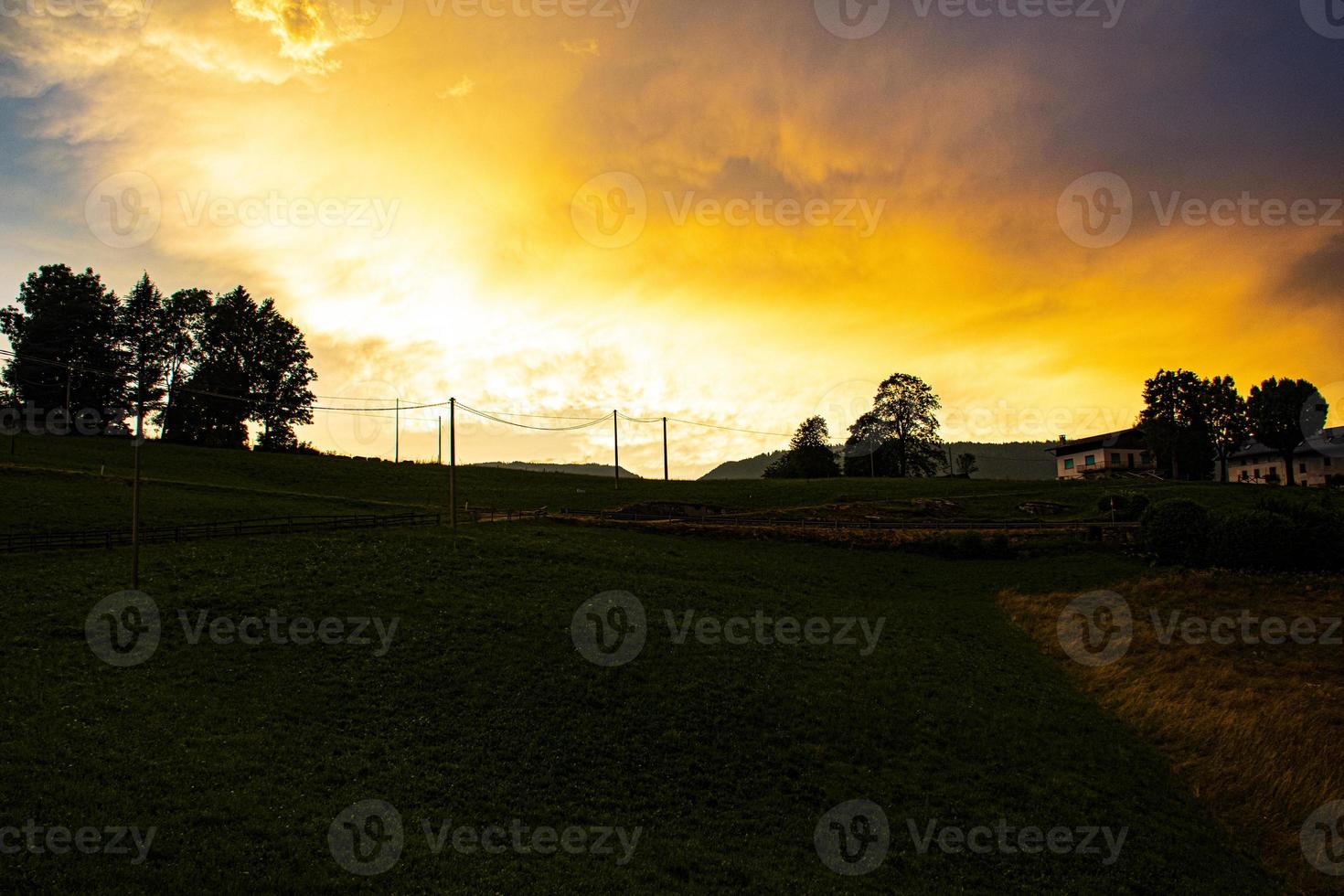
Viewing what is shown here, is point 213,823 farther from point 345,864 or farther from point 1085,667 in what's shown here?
Answer: point 1085,667

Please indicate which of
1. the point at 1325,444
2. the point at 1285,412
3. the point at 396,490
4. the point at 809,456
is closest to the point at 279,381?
the point at 396,490

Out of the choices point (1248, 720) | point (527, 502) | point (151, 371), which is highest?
point (151, 371)

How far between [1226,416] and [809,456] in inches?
2659

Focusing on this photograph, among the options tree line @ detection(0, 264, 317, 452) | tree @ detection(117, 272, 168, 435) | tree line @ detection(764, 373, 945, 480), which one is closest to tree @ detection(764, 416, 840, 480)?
tree line @ detection(764, 373, 945, 480)

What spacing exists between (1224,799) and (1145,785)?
2.17m

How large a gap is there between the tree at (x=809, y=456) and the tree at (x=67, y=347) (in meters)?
110

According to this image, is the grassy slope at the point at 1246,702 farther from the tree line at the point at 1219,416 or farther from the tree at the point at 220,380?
the tree at the point at 220,380

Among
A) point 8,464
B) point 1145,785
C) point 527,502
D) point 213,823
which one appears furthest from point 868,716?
point 8,464

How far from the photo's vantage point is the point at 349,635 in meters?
30.4

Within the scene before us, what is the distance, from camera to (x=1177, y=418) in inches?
4284

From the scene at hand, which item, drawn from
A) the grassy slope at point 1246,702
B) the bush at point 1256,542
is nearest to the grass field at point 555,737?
the grassy slope at point 1246,702

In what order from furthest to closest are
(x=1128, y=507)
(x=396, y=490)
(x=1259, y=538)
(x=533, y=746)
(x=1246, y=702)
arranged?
(x=396, y=490) < (x=1128, y=507) < (x=1259, y=538) < (x=1246, y=702) < (x=533, y=746)

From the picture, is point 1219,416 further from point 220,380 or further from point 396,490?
point 220,380

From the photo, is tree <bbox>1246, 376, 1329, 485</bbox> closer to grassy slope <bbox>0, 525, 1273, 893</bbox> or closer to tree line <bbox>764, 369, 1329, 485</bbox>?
tree line <bbox>764, 369, 1329, 485</bbox>
